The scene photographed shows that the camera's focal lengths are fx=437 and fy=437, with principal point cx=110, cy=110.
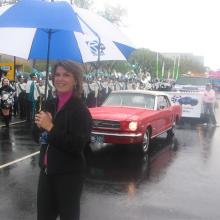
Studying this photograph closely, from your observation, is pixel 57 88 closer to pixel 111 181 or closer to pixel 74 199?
pixel 74 199

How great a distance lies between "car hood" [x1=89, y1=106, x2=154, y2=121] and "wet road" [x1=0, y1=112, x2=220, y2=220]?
0.86 m

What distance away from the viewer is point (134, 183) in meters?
7.32

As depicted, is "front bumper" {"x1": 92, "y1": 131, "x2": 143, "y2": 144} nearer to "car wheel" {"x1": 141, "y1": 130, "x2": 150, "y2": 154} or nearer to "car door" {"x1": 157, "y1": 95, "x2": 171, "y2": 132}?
"car wheel" {"x1": 141, "y1": 130, "x2": 150, "y2": 154}

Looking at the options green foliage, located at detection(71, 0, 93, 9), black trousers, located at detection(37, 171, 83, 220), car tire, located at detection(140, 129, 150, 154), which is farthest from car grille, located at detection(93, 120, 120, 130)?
green foliage, located at detection(71, 0, 93, 9)

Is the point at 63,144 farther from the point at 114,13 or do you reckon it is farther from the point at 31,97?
the point at 114,13

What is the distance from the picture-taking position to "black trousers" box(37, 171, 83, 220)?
3.37 metres

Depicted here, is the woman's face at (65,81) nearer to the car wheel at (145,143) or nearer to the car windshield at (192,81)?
the car wheel at (145,143)

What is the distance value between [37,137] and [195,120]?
16309 millimetres

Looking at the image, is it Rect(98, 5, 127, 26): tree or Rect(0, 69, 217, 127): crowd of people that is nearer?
Rect(0, 69, 217, 127): crowd of people

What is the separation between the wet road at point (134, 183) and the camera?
18.8 feet

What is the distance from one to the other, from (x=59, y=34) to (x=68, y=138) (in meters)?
3.28

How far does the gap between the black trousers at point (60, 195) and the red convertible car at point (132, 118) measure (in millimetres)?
6095

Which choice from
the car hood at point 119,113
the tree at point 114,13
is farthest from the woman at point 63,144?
the tree at point 114,13

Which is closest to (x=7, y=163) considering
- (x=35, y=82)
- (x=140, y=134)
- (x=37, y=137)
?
(x=140, y=134)
